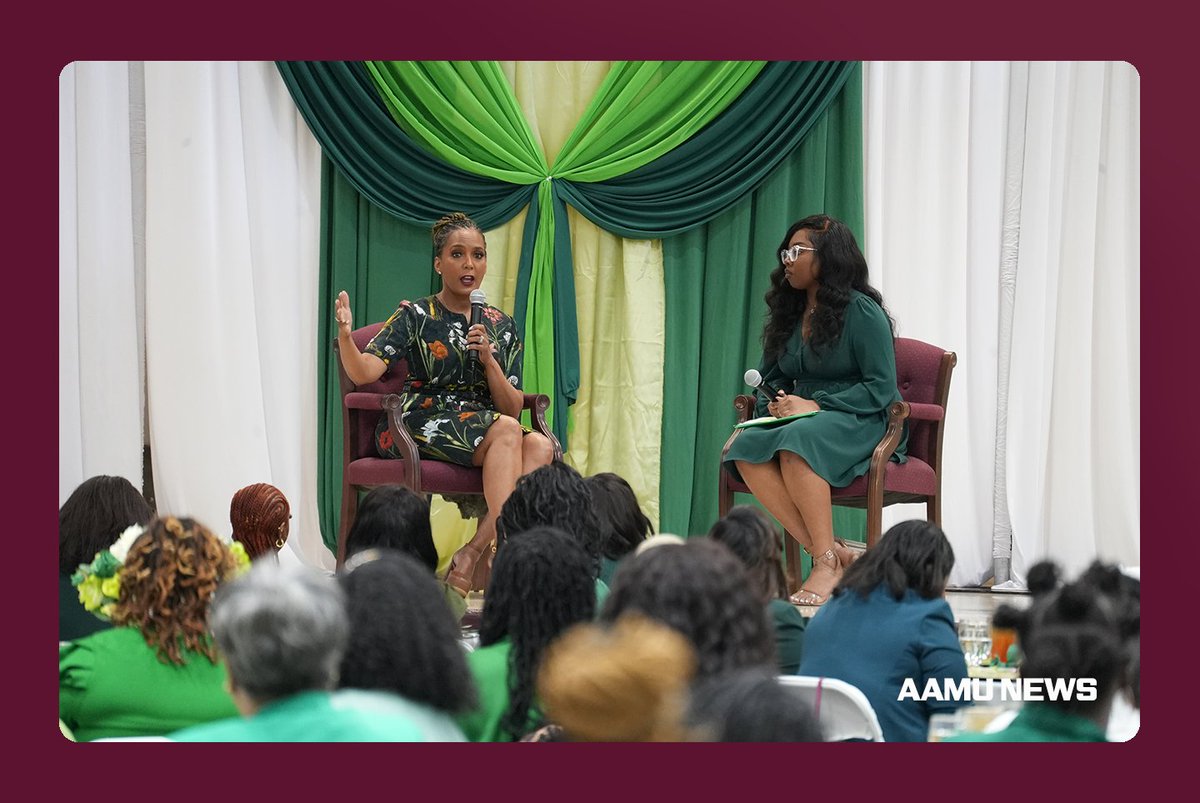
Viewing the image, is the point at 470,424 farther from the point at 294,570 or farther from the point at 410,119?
the point at 294,570

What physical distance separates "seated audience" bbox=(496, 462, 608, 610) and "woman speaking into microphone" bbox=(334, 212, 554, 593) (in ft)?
4.01

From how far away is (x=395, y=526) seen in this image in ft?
10.9

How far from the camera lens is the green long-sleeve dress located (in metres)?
4.44

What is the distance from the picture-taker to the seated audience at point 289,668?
187cm

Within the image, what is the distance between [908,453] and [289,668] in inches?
134

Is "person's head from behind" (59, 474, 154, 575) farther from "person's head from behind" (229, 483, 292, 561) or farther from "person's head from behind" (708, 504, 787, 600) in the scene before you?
"person's head from behind" (708, 504, 787, 600)

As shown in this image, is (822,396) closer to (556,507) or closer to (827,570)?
(827,570)

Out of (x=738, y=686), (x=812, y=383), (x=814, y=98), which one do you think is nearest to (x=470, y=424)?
(x=812, y=383)

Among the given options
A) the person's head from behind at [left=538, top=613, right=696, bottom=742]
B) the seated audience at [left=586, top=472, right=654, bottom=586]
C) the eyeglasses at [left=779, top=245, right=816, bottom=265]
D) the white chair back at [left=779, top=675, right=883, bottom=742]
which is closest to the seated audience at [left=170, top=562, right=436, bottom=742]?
the person's head from behind at [left=538, top=613, right=696, bottom=742]

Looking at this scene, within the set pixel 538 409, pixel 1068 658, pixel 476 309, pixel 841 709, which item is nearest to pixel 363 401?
pixel 476 309

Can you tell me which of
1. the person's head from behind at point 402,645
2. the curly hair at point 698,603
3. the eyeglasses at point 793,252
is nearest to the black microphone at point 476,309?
the eyeglasses at point 793,252

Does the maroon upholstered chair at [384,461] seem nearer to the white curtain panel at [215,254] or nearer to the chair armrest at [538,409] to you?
the chair armrest at [538,409]

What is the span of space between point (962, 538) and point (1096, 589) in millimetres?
3598

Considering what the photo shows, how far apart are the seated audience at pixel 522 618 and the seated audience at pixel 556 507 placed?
684 mm
